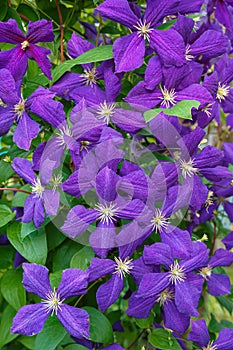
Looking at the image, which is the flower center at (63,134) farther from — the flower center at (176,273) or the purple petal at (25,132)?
the flower center at (176,273)

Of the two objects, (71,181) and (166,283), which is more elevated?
(71,181)

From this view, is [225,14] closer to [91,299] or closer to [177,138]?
[177,138]

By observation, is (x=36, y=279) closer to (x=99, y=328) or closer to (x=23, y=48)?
(x=99, y=328)

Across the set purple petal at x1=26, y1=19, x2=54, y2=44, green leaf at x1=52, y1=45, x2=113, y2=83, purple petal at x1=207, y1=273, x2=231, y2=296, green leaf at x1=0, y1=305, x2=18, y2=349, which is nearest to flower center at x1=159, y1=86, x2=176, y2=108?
green leaf at x1=52, y1=45, x2=113, y2=83

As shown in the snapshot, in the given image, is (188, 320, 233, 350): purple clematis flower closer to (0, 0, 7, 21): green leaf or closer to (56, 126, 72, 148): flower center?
(56, 126, 72, 148): flower center

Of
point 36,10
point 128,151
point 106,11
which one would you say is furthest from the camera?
point 36,10

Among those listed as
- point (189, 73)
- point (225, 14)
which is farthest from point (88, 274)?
point (225, 14)
